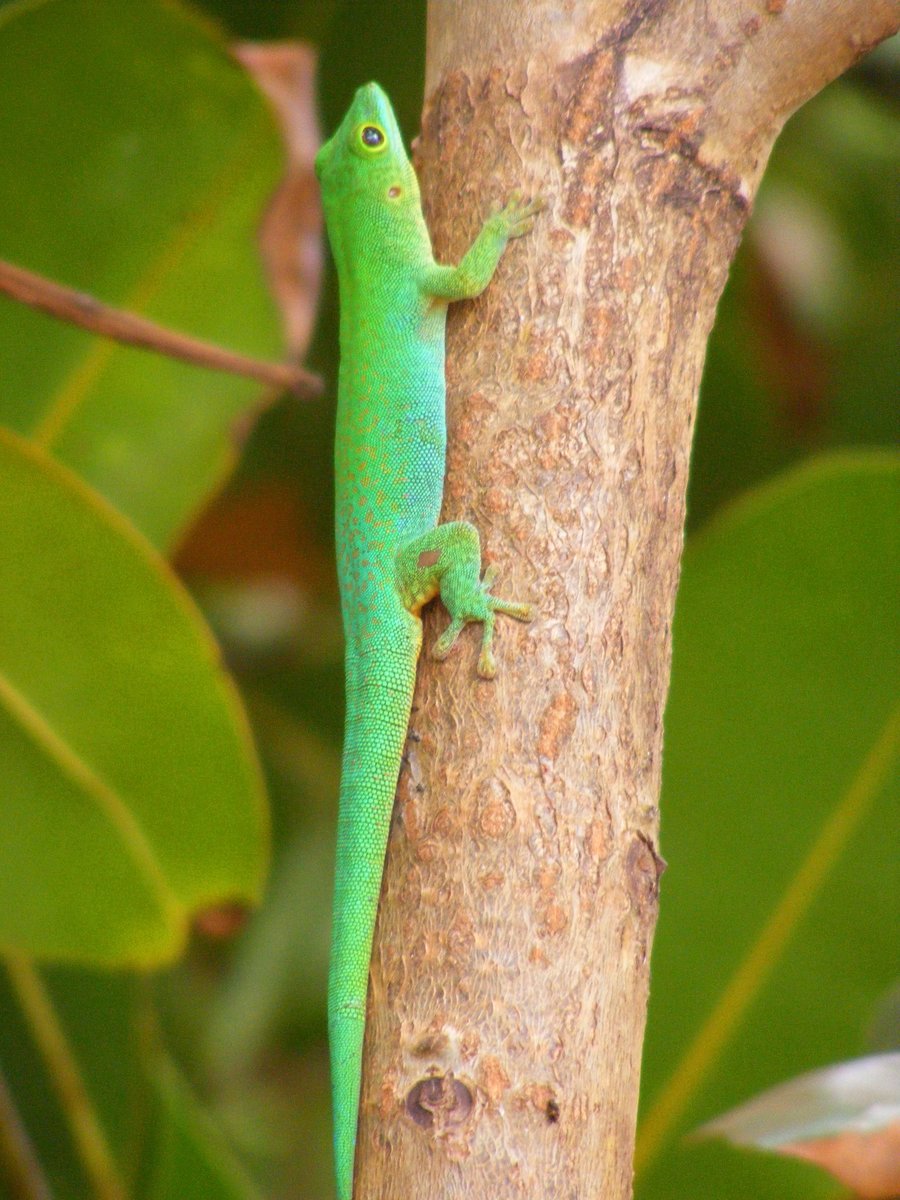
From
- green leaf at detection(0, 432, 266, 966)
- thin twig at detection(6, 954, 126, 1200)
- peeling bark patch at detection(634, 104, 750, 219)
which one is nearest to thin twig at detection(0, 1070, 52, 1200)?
thin twig at detection(6, 954, 126, 1200)

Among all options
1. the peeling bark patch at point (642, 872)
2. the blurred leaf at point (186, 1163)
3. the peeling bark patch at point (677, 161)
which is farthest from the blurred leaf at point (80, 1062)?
the peeling bark patch at point (677, 161)

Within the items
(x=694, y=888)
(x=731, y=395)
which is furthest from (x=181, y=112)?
(x=694, y=888)

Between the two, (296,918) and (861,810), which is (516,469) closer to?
(861,810)

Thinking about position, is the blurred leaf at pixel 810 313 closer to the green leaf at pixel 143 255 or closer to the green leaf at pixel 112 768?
the green leaf at pixel 143 255

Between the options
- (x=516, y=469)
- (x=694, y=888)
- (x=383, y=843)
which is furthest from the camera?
(x=694, y=888)

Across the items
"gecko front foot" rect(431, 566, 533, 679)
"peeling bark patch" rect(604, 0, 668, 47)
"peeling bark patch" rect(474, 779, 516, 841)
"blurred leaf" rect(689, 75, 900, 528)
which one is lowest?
"peeling bark patch" rect(474, 779, 516, 841)

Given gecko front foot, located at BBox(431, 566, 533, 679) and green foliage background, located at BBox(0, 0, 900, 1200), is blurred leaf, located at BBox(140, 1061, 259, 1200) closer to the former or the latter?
green foliage background, located at BBox(0, 0, 900, 1200)

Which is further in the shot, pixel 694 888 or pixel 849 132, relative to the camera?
pixel 849 132
